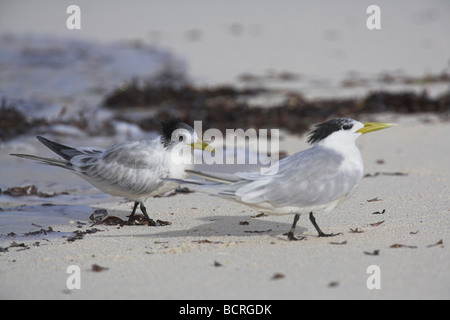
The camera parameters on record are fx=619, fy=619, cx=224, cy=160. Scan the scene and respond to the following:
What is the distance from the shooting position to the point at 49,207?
4.97 m

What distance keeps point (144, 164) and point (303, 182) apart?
133 centimetres

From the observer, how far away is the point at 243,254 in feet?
11.2

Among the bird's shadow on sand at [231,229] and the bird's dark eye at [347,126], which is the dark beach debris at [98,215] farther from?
the bird's dark eye at [347,126]

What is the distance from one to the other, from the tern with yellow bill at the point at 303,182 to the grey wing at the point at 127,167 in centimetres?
77

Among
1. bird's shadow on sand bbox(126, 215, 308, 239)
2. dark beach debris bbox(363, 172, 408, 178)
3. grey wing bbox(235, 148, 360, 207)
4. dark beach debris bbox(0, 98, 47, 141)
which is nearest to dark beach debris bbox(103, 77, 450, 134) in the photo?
dark beach debris bbox(0, 98, 47, 141)

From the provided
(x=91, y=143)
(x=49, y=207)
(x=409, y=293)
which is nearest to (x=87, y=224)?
(x=49, y=207)

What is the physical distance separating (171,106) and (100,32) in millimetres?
5717

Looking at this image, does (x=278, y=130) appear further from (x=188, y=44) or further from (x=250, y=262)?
(x=188, y=44)

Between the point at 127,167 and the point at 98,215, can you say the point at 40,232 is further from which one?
the point at 127,167

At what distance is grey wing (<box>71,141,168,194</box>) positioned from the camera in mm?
4441

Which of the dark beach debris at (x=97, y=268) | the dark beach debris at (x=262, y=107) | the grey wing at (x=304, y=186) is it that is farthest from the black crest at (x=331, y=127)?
the dark beach debris at (x=262, y=107)

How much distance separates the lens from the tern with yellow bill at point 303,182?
145 inches

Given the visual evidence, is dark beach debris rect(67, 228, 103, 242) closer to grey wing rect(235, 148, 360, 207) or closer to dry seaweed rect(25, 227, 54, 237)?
dry seaweed rect(25, 227, 54, 237)

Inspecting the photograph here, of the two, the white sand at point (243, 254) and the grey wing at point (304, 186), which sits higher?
the grey wing at point (304, 186)
